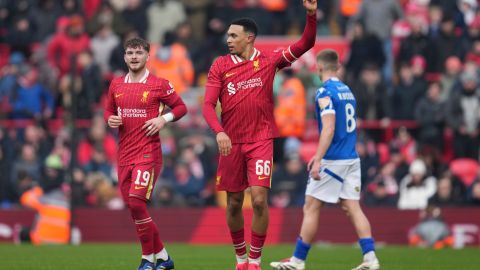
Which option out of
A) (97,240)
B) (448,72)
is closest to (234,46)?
(97,240)

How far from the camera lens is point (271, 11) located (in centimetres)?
2756

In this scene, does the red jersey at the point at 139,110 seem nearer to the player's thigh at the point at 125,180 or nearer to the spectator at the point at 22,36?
the player's thigh at the point at 125,180

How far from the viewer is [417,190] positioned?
22.4 meters

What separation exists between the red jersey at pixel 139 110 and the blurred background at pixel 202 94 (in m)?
8.69

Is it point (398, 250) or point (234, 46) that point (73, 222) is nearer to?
point (398, 250)

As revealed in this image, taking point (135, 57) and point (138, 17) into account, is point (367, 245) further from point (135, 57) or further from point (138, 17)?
point (138, 17)

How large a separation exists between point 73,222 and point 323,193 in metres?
9.14

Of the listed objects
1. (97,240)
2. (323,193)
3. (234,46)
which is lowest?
(97,240)

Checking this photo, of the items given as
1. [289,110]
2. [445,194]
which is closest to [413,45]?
[289,110]

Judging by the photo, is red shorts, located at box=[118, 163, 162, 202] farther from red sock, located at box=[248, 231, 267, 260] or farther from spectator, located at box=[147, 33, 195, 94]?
spectator, located at box=[147, 33, 195, 94]

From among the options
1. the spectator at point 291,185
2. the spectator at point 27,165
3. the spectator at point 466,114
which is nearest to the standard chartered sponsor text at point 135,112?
the spectator at point 291,185

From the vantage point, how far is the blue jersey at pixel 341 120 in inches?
563

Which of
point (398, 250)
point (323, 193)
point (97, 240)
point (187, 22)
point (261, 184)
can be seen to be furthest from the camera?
point (187, 22)

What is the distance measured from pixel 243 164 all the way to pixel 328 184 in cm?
165
